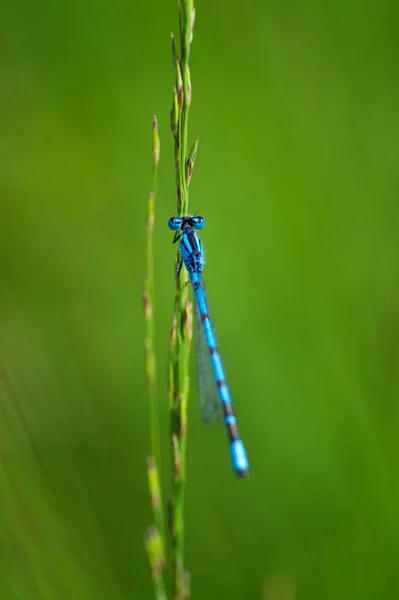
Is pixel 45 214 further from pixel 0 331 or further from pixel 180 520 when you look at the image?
pixel 180 520

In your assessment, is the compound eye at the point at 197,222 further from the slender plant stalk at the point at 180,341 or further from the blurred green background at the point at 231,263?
the slender plant stalk at the point at 180,341

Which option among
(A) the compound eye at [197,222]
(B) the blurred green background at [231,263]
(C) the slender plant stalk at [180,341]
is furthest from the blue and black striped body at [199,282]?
(C) the slender plant stalk at [180,341]

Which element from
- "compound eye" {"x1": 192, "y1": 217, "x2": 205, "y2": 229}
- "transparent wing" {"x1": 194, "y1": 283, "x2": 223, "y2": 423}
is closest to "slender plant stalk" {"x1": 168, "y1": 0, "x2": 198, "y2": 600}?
"transparent wing" {"x1": 194, "y1": 283, "x2": 223, "y2": 423}

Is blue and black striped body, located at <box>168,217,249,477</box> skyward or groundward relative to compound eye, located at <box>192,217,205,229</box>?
groundward

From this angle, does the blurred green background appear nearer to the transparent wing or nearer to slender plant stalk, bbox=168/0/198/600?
the transparent wing

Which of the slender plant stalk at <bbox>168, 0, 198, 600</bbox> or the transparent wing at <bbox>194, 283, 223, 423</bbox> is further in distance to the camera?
the transparent wing at <bbox>194, 283, 223, 423</bbox>

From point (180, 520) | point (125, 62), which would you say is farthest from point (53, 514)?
point (125, 62)

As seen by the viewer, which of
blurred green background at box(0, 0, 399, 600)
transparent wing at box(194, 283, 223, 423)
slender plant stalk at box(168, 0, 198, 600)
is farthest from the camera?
blurred green background at box(0, 0, 399, 600)

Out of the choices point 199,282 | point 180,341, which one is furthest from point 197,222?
point 180,341
